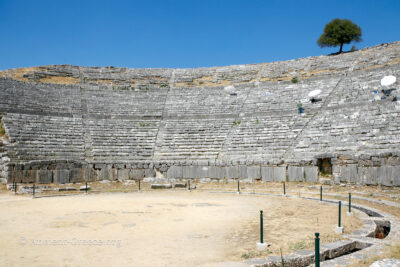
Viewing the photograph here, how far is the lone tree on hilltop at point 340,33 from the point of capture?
4159 centimetres

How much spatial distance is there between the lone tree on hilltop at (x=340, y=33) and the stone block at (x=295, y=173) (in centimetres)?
2385

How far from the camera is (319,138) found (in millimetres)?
24500

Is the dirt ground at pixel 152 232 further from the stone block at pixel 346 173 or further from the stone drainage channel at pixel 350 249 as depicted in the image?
the stone block at pixel 346 173

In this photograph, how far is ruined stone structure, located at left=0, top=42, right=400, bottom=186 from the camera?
22781 millimetres

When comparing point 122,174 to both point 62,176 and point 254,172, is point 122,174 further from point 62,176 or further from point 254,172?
point 254,172

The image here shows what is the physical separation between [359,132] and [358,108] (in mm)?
3353

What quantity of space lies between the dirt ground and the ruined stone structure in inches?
336

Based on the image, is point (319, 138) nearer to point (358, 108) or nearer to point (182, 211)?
point (358, 108)

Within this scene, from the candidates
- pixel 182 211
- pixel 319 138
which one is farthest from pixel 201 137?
pixel 182 211

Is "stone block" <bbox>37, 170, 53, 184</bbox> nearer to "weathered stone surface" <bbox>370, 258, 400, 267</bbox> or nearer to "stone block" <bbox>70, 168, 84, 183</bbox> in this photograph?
"stone block" <bbox>70, 168, 84, 183</bbox>

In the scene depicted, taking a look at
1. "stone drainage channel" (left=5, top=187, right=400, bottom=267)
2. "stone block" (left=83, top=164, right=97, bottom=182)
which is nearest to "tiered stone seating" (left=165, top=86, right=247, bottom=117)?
"stone block" (left=83, top=164, right=97, bottom=182)

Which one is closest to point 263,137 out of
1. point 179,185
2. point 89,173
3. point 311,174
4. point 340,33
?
point 311,174

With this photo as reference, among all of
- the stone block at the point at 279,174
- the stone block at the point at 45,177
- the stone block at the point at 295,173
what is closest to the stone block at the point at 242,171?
the stone block at the point at 279,174

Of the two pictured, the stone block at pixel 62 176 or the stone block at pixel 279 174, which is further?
the stone block at pixel 62 176
